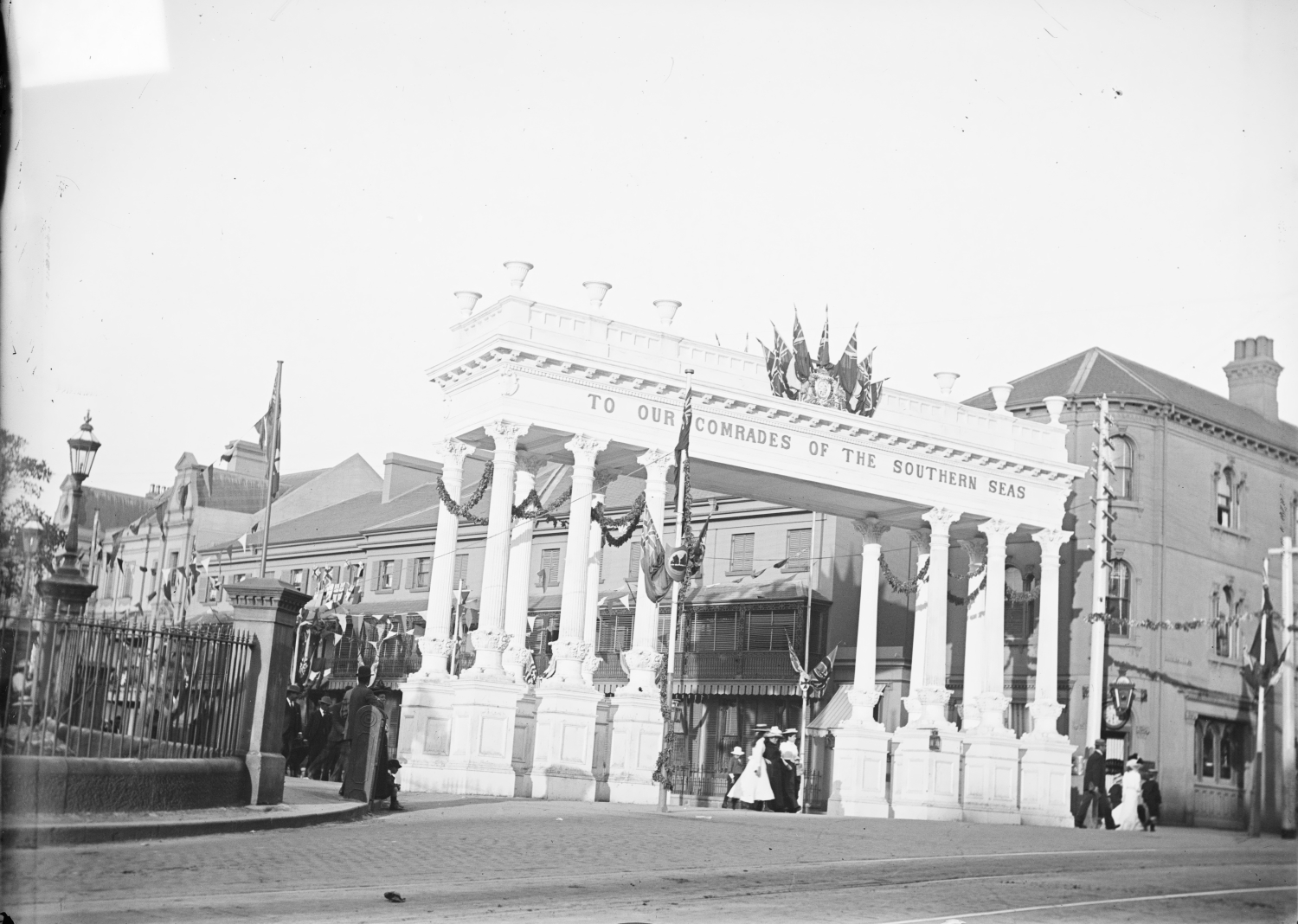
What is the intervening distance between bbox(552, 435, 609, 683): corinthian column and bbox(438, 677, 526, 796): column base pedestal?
1.15 meters

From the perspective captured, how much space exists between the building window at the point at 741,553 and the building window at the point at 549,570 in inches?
302

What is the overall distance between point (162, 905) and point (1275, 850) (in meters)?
19.3

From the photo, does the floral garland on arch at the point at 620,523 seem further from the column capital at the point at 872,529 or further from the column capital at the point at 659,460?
the column capital at the point at 872,529

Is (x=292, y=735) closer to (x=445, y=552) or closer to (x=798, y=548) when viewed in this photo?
(x=445, y=552)

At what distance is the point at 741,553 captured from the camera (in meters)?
50.9

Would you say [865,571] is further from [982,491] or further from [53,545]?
[53,545]

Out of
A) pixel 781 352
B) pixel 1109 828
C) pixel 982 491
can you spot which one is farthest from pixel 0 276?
pixel 982 491

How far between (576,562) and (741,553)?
74.1 ft

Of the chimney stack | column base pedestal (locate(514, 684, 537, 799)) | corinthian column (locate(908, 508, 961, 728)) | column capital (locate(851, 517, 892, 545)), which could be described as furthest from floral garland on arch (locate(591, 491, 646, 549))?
the chimney stack

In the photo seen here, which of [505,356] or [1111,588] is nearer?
[505,356]

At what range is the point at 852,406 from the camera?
3334 centimetres

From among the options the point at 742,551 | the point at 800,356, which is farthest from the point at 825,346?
the point at 742,551

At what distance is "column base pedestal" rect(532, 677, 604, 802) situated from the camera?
27.6 metres

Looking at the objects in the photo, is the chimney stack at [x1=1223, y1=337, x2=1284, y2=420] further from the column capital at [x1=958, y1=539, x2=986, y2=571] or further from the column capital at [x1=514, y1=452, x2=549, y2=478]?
the column capital at [x1=514, y1=452, x2=549, y2=478]
